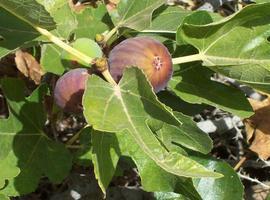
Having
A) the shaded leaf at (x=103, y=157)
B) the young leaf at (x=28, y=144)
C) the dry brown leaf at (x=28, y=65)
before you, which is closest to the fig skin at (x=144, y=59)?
→ the shaded leaf at (x=103, y=157)

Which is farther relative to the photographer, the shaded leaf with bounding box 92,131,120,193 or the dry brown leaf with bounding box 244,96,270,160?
the dry brown leaf with bounding box 244,96,270,160

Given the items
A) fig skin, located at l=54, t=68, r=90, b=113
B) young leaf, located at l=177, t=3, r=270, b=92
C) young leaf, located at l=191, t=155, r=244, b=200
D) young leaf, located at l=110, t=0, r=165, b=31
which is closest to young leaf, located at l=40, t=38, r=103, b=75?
fig skin, located at l=54, t=68, r=90, b=113

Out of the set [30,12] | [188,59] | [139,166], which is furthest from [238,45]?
[30,12]

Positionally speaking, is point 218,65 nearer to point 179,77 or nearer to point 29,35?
point 179,77

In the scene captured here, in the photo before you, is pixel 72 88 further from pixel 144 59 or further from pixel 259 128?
pixel 259 128

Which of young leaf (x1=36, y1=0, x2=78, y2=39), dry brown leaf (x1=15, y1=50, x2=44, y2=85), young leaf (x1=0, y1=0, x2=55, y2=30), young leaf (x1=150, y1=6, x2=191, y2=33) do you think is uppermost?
young leaf (x1=0, y1=0, x2=55, y2=30)

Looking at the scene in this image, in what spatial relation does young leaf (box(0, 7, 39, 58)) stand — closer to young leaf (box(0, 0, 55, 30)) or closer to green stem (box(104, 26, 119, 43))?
young leaf (box(0, 0, 55, 30))

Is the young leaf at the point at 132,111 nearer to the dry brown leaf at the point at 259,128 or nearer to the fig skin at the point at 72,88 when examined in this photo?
the fig skin at the point at 72,88
